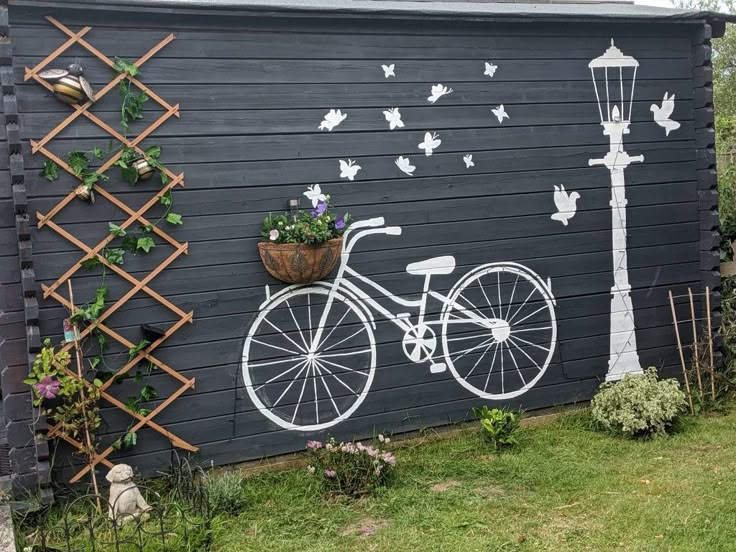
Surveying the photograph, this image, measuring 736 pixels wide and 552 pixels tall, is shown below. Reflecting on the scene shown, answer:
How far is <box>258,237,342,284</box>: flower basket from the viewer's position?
15.7ft

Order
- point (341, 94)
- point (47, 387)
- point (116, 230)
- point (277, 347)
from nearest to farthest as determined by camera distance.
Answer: point (47, 387) → point (116, 230) → point (277, 347) → point (341, 94)

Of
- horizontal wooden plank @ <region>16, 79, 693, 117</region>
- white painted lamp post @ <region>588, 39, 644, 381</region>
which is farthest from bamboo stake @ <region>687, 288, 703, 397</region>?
horizontal wooden plank @ <region>16, 79, 693, 117</region>

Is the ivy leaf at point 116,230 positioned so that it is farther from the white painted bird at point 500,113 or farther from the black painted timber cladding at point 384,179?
the white painted bird at point 500,113

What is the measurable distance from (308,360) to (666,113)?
3572mm

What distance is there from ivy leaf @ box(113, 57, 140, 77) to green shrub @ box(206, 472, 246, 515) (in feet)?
8.03

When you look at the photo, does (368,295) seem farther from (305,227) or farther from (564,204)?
(564,204)

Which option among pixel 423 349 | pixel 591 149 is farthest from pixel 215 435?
pixel 591 149

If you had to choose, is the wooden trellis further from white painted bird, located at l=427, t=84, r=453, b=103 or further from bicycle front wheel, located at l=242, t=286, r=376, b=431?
white painted bird, located at l=427, t=84, r=453, b=103

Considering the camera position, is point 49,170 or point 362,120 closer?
point 49,170

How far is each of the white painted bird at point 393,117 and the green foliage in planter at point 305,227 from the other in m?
0.79

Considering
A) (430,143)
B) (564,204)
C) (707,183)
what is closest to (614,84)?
(564,204)

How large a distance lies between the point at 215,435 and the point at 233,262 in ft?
3.72

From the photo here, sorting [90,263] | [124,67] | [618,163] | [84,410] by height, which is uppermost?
[124,67]

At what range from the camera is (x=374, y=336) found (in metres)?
5.33
